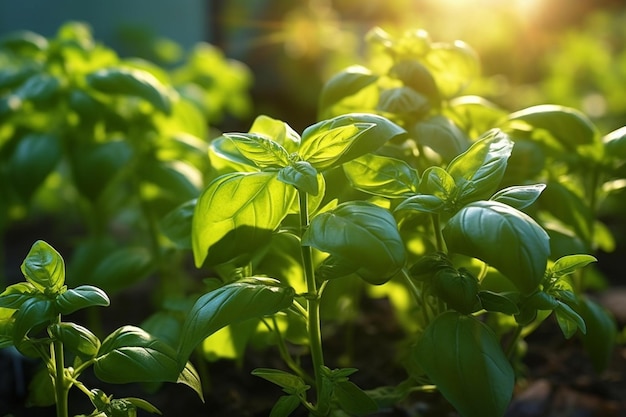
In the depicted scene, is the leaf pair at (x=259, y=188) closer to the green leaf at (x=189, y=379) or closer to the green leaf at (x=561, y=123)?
the green leaf at (x=189, y=379)

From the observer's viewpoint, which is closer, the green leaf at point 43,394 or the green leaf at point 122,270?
the green leaf at point 43,394

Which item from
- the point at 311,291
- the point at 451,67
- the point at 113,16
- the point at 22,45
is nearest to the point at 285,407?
the point at 311,291

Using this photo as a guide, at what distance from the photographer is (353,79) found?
1.19 meters

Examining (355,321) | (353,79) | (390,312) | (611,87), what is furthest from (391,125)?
(611,87)

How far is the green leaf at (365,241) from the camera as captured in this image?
82cm

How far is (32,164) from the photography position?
1.44m

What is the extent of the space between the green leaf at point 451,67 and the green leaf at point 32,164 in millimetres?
725

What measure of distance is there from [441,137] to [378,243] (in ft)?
1.16

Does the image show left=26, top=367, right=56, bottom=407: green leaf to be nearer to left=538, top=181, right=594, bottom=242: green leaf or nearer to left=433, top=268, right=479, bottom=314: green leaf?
left=433, top=268, right=479, bottom=314: green leaf

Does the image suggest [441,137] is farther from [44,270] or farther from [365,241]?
[44,270]

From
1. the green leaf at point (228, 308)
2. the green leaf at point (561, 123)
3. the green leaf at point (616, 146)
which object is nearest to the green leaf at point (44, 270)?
the green leaf at point (228, 308)

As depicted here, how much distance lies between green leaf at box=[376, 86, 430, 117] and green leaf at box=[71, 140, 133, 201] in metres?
0.52

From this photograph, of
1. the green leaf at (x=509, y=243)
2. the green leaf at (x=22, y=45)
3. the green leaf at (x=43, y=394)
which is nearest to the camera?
the green leaf at (x=509, y=243)

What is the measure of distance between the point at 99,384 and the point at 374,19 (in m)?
4.66
